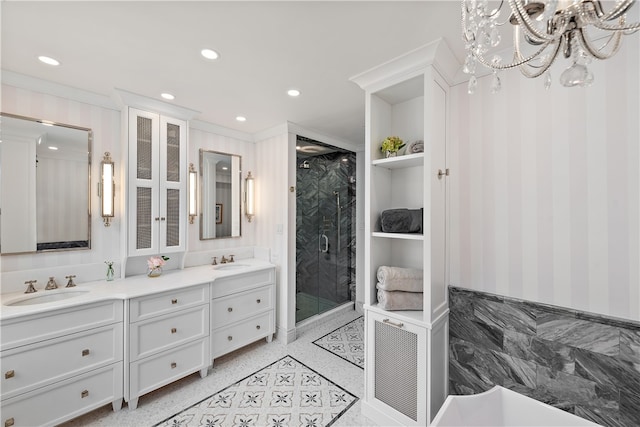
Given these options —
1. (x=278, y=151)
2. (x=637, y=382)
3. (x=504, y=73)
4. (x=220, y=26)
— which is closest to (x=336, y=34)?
(x=220, y=26)

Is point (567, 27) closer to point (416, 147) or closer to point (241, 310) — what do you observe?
point (416, 147)

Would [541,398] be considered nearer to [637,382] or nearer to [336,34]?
[637,382]

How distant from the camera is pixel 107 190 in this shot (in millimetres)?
2246

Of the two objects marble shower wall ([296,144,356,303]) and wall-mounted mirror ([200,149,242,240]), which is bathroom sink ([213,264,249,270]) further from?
marble shower wall ([296,144,356,303])

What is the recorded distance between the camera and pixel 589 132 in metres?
1.38

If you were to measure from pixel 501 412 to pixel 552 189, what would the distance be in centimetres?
121

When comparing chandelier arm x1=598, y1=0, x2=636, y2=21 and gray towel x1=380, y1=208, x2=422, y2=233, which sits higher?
chandelier arm x1=598, y1=0, x2=636, y2=21

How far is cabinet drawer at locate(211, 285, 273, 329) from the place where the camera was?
2441mm

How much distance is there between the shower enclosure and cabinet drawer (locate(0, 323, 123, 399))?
5.92ft

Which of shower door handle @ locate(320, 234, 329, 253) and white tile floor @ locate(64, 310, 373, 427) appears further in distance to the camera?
shower door handle @ locate(320, 234, 329, 253)

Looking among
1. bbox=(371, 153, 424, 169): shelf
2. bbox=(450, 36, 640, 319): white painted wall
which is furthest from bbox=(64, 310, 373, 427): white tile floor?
bbox=(371, 153, 424, 169): shelf

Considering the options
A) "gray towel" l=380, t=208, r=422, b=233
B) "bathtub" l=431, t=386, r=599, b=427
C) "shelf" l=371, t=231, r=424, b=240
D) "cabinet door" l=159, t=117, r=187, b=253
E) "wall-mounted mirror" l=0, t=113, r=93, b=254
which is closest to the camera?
"bathtub" l=431, t=386, r=599, b=427

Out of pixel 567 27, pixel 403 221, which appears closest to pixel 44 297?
pixel 403 221

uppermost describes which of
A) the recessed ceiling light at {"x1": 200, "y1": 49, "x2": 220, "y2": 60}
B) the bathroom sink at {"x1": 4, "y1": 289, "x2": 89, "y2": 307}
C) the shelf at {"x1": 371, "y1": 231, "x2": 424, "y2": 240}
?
the recessed ceiling light at {"x1": 200, "y1": 49, "x2": 220, "y2": 60}
